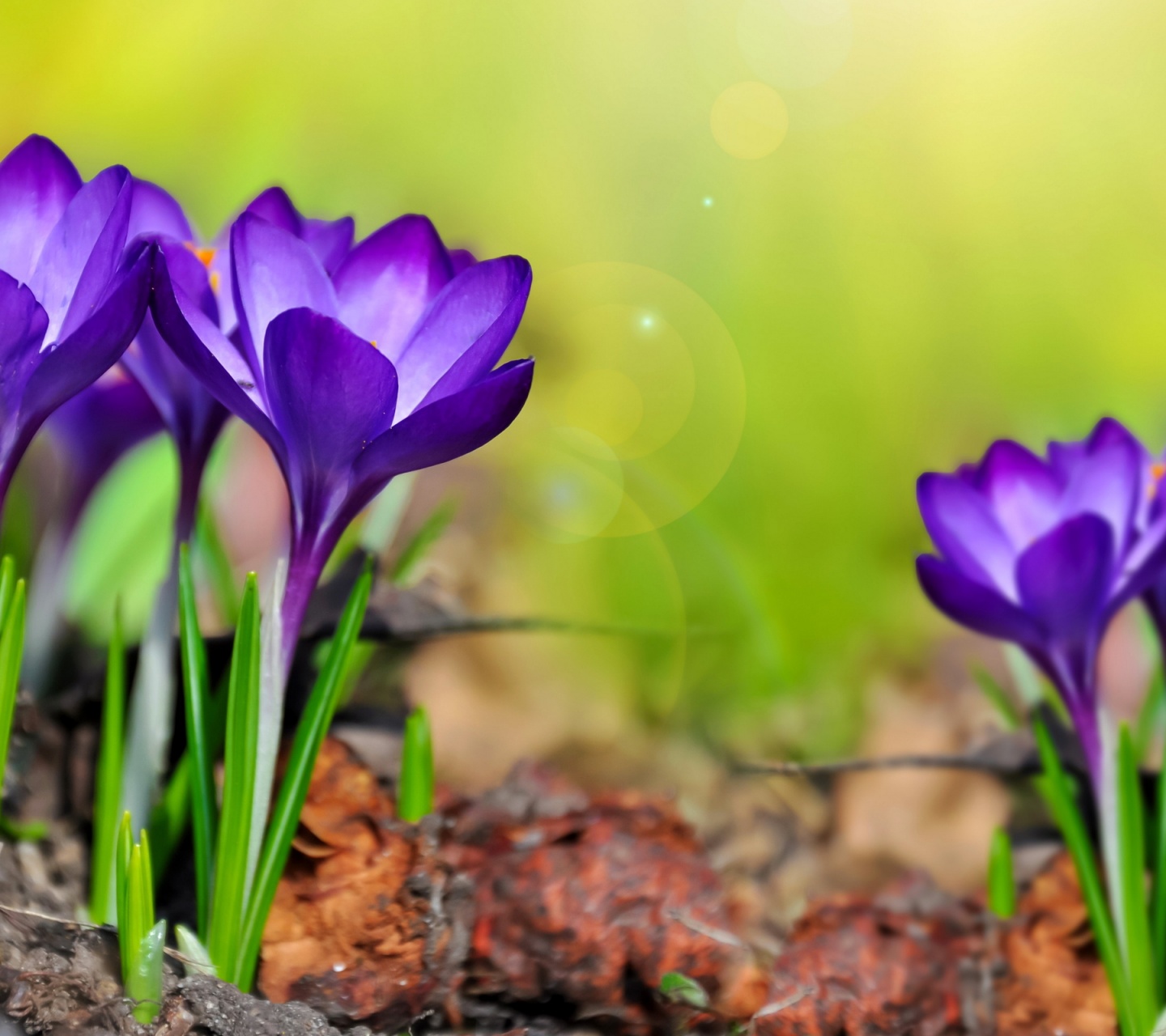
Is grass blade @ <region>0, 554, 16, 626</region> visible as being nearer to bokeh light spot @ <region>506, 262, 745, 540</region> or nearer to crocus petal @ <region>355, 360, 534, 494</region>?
crocus petal @ <region>355, 360, 534, 494</region>

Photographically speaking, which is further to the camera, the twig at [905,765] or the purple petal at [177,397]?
the twig at [905,765]

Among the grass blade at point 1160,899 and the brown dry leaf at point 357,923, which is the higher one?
the grass blade at point 1160,899

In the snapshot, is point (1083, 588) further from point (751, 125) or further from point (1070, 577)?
point (751, 125)

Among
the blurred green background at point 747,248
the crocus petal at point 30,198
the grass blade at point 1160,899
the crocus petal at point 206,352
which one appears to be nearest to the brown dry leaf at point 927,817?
the blurred green background at point 747,248

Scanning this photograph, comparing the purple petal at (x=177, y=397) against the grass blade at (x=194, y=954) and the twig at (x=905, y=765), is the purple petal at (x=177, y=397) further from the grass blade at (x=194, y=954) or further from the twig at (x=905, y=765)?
the twig at (x=905, y=765)

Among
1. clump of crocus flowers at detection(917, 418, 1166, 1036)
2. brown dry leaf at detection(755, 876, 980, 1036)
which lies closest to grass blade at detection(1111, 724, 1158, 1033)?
clump of crocus flowers at detection(917, 418, 1166, 1036)

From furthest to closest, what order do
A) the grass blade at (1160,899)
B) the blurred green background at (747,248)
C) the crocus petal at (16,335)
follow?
the blurred green background at (747,248)
the grass blade at (1160,899)
the crocus petal at (16,335)

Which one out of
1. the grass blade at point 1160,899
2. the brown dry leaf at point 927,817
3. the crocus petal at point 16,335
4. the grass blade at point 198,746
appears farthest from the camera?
the brown dry leaf at point 927,817
